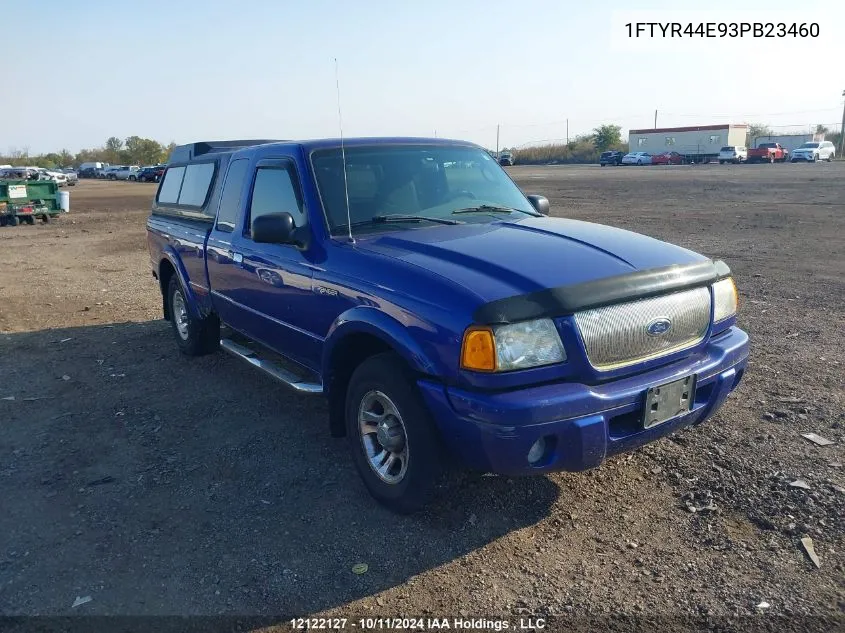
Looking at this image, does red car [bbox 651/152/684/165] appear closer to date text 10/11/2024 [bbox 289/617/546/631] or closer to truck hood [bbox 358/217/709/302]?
truck hood [bbox 358/217/709/302]

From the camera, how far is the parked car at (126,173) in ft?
206

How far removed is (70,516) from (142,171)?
63329 millimetres

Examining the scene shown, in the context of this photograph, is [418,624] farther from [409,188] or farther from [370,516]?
[409,188]

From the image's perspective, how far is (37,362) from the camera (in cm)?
675

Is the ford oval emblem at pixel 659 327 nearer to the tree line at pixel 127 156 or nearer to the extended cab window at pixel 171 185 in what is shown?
the extended cab window at pixel 171 185

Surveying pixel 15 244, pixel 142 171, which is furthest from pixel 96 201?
pixel 142 171

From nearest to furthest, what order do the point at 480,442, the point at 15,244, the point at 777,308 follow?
1. the point at 480,442
2. the point at 777,308
3. the point at 15,244

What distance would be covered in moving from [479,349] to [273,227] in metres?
1.61

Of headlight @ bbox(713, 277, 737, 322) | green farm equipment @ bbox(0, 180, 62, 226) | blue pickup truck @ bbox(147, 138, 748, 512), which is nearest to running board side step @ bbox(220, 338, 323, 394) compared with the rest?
blue pickup truck @ bbox(147, 138, 748, 512)

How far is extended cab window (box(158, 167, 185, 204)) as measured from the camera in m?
6.83

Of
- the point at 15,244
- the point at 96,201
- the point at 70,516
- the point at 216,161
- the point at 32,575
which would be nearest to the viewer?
the point at 32,575

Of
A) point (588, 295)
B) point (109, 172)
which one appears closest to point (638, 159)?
point (109, 172)

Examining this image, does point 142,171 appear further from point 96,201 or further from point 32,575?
point 32,575

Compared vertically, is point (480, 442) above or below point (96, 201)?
below
